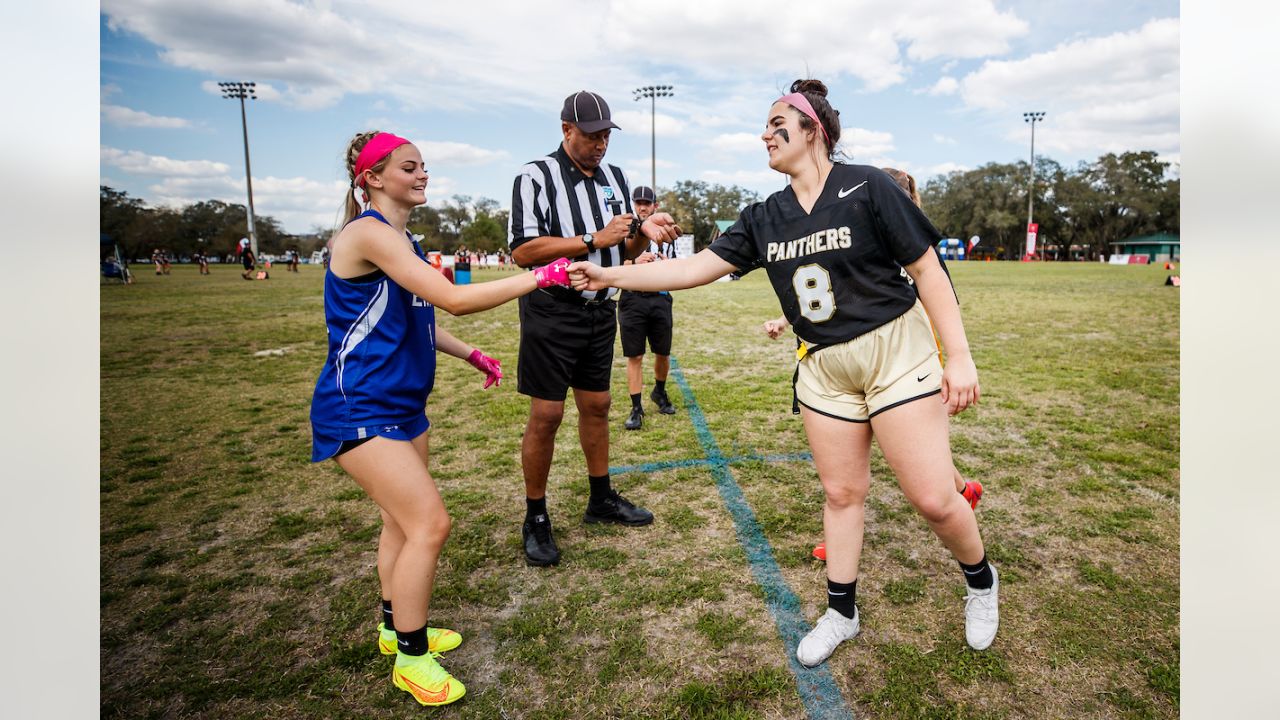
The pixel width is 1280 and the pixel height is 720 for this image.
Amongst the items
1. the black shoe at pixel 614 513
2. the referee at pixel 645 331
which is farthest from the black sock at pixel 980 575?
the referee at pixel 645 331

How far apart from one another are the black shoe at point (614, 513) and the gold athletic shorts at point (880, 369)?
1847 mm

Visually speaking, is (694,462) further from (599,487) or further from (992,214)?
(992,214)

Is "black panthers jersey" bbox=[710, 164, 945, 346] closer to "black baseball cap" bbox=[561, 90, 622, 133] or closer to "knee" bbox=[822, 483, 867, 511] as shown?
"knee" bbox=[822, 483, 867, 511]

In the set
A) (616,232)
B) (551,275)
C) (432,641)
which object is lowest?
(432,641)

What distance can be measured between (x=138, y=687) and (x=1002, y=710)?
3567 millimetres

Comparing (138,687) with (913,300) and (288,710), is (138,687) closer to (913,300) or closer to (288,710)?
(288,710)

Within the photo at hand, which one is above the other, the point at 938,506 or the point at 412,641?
the point at 938,506

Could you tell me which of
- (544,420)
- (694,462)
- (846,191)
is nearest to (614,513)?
(544,420)

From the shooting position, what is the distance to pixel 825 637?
2.82 meters

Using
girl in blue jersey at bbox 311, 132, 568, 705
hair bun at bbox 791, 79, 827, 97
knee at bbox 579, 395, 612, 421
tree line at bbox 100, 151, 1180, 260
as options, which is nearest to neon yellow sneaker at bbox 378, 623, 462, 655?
girl in blue jersey at bbox 311, 132, 568, 705

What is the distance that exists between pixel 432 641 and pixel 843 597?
1.90 m

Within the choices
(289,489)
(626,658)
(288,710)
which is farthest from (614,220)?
(289,489)
